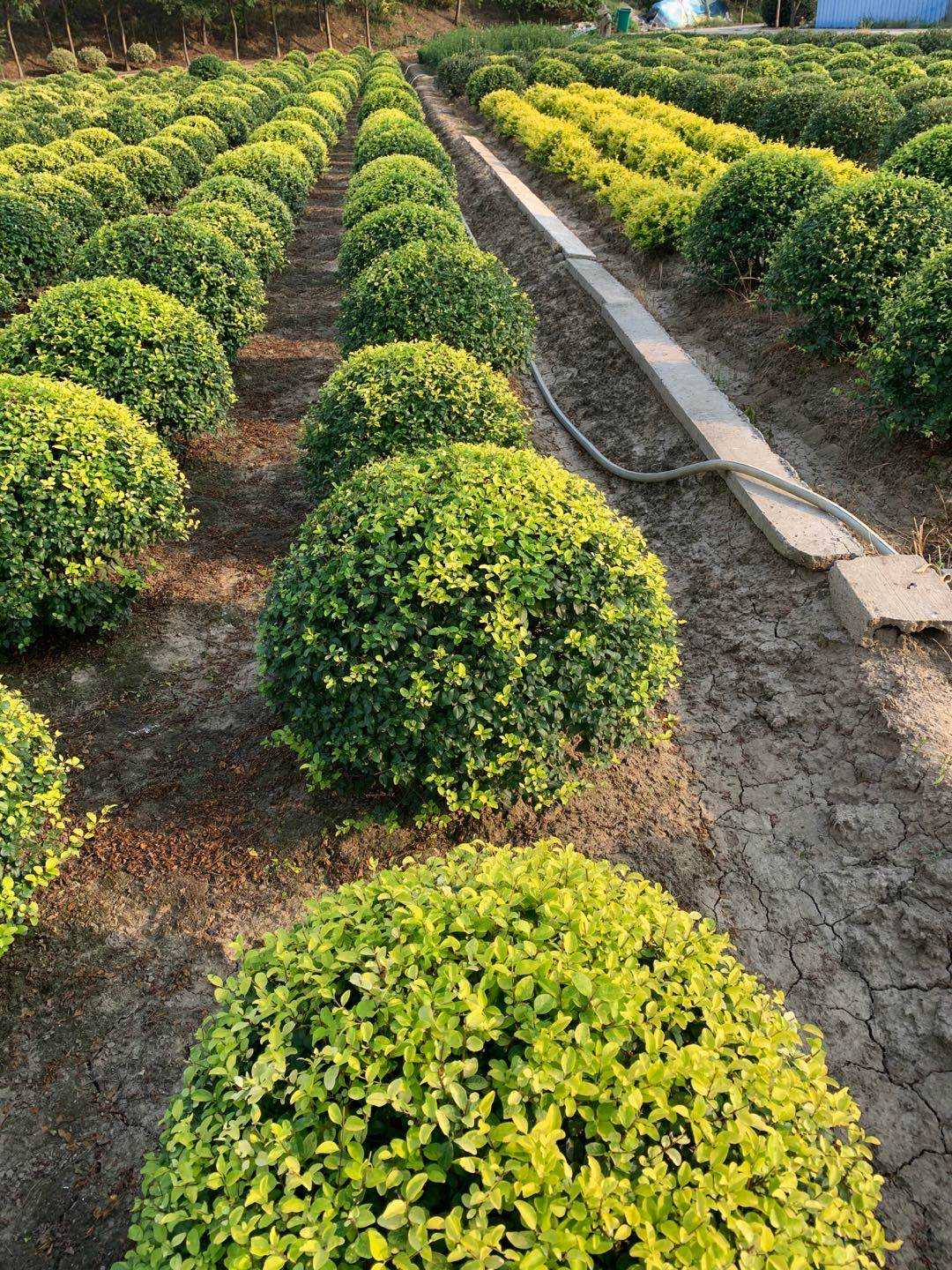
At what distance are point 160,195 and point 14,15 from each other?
134 feet

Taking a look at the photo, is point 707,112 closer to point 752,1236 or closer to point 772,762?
point 772,762

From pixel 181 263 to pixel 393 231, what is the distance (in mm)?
2187

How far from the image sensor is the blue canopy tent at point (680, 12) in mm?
58531

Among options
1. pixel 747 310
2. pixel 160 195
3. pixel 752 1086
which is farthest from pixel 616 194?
pixel 752 1086

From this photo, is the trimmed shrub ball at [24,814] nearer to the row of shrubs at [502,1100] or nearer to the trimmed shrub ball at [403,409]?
the row of shrubs at [502,1100]

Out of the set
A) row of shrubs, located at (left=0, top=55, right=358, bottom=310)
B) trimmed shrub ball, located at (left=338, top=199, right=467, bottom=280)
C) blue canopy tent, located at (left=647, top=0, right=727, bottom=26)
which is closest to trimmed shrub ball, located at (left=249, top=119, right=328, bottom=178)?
A: row of shrubs, located at (left=0, top=55, right=358, bottom=310)

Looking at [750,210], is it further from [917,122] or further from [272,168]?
[272,168]

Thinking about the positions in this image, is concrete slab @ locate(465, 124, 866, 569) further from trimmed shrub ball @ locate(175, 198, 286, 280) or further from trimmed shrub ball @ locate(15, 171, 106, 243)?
trimmed shrub ball @ locate(15, 171, 106, 243)

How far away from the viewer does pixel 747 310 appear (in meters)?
8.62

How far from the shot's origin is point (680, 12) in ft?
194

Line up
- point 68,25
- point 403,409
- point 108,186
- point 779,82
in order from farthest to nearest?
point 68,25, point 779,82, point 108,186, point 403,409

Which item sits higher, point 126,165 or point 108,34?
point 108,34

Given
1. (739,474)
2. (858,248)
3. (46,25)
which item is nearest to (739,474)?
(739,474)

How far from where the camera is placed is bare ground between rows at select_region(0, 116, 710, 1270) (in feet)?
9.37
